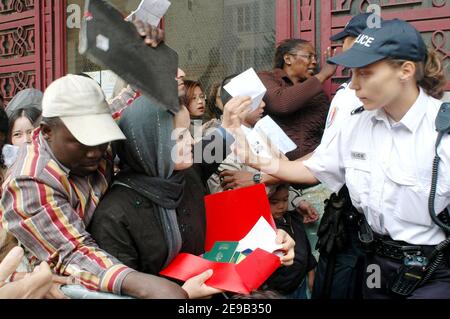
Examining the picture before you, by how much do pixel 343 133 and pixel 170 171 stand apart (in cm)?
89

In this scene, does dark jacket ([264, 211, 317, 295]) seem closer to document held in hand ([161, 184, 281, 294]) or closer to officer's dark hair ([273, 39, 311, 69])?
document held in hand ([161, 184, 281, 294])

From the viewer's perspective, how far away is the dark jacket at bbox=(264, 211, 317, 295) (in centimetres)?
314

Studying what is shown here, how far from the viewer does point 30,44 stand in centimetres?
552

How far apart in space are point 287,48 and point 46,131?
2.12 meters

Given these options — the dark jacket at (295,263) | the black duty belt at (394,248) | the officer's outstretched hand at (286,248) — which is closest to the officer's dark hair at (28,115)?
the dark jacket at (295,263)

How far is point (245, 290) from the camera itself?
81.1 inches

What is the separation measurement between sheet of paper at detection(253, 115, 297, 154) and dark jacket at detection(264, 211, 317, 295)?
0.47 metres

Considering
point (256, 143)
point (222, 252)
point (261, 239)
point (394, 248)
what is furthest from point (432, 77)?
point (222, 252)

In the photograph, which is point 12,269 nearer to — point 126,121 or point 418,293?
point 126,121

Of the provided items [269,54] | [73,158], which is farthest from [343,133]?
[269,54]

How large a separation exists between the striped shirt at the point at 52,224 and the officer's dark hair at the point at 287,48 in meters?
2.15

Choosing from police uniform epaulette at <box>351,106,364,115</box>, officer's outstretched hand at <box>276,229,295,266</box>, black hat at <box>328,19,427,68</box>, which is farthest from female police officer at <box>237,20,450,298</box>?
officer's outstretched hand at <box>276,229,295,266</box>

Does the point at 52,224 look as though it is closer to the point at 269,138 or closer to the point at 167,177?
the point at 167,177

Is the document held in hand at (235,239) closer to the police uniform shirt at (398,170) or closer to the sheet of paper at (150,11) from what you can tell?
the police uniform shirt at (398,170)
